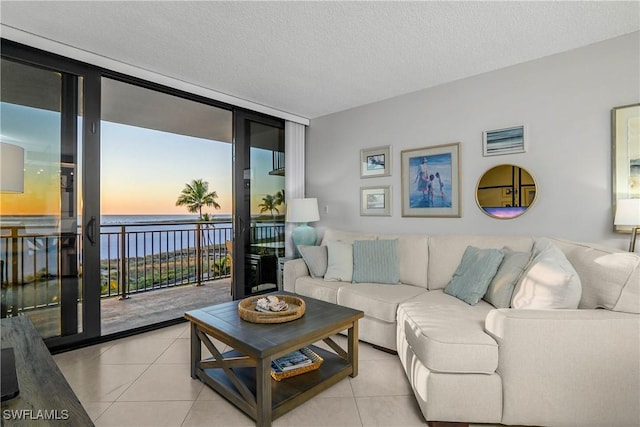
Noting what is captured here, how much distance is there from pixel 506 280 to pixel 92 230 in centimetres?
334

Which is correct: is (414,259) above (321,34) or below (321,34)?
below

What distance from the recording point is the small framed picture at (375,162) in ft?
12.3

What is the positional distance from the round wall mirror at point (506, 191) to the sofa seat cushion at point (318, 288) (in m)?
1.59

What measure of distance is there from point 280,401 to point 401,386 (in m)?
0.83

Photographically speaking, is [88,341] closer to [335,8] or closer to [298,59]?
[298,59]

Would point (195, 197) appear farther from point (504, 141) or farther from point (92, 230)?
point (504, 141)

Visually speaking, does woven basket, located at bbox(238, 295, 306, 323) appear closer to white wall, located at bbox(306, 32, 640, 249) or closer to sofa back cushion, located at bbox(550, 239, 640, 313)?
sofa back cushion, located at bbox(550, 239, 640, 313)

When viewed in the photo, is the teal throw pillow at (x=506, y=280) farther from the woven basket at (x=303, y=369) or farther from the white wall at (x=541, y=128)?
the woven basket at (x=303, y=369)

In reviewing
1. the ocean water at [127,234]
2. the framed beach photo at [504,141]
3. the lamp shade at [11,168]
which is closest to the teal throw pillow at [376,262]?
the framed beach photo at [504,141]

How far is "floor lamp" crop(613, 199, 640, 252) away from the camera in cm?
209

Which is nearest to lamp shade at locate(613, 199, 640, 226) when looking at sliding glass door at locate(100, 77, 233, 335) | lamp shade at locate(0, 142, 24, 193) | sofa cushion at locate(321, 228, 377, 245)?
sofa cushion at locate(321, 228, 377, 245)

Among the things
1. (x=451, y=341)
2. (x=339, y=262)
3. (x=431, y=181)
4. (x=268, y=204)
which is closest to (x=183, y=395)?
(x=451, y=341)

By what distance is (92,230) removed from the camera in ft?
9.09

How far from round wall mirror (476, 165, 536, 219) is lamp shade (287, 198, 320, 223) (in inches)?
74.2
